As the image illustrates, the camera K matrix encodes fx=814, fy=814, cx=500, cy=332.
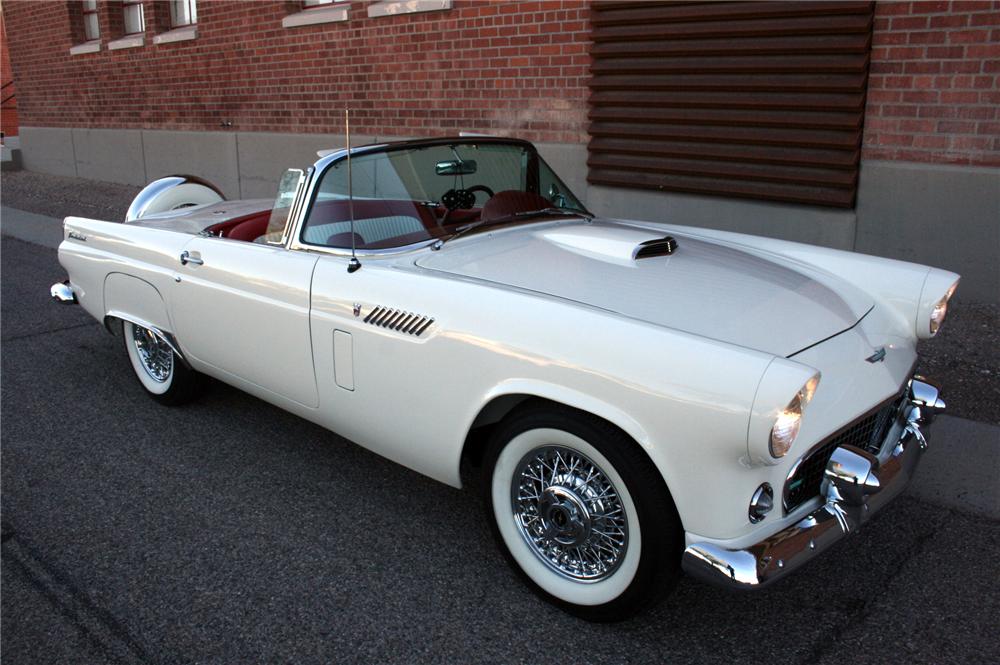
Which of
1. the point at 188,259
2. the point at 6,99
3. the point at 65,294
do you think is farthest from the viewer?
the point at 6,99

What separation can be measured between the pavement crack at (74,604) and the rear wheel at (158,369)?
127cm

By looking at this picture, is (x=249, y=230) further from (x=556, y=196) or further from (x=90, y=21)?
(x=90, y=21)

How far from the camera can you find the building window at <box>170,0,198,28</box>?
1210cm

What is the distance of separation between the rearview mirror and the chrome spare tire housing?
2.20 meters

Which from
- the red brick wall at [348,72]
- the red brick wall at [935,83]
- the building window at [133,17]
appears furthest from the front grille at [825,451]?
the building window at [133,17]

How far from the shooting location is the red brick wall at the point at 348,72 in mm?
7465

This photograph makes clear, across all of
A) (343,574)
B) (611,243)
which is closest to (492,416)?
(343,574)

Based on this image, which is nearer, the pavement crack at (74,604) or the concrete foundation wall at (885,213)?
the pavement crack at (74,604)

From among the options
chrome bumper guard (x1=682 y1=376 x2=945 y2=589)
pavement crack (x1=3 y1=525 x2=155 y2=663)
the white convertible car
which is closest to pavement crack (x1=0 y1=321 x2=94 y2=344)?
the white convertible car

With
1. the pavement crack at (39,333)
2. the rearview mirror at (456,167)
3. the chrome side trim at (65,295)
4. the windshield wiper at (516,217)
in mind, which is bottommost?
the pavement crack at (39,333)

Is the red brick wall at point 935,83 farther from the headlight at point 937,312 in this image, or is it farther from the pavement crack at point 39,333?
the pavement crack at point 39,333

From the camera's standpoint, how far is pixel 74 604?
109 inches

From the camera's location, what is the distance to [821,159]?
588cm

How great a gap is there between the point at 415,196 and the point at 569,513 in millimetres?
1619
